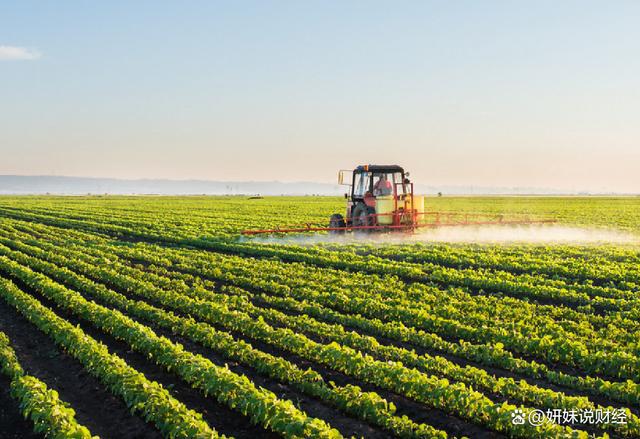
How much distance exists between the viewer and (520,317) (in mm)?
11148

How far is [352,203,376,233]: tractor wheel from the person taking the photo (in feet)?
76.8

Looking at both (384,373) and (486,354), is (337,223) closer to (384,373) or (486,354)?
(486,354)

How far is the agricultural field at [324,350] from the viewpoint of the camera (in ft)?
22.1

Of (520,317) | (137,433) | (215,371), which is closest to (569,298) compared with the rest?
(520,317)

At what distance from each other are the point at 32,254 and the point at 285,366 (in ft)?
52.1

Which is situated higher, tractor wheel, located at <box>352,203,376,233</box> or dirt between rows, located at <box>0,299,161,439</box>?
tractor wheel, located at <box>352,203,376,233</box>

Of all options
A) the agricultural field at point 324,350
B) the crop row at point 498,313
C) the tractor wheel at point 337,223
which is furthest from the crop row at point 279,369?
the tractor wheel at point 337,223

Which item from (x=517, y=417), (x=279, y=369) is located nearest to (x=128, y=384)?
(x=279, y=369)

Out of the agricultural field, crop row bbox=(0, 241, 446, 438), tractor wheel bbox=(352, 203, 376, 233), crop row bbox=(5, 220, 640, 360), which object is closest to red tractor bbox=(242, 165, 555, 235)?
tractor wheel bbox=(352, 203, 376, 233)

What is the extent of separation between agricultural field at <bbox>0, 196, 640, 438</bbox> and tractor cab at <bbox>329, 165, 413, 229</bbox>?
229 inches

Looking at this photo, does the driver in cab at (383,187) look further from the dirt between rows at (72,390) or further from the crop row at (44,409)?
the crop row at (44,409)

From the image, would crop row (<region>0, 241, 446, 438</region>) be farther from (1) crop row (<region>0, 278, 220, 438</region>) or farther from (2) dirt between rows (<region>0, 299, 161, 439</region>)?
(2) dirt between rows (<region>0, 299, 161, 439</region>)

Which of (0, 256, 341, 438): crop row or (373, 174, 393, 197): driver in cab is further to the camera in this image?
(373, 174, 393, 197): driver in cab

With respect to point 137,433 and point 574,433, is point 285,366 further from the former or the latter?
point 574,433
